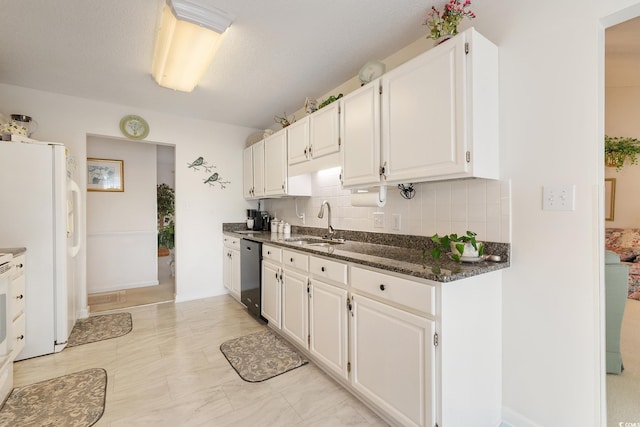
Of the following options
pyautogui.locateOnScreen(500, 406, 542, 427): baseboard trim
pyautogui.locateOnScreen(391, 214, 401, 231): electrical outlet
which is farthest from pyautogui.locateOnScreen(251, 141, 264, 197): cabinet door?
pyautogui.locateOnScreen(500, 406, 542, 427): baseboard trim

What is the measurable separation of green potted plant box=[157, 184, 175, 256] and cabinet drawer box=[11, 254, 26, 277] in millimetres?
2986

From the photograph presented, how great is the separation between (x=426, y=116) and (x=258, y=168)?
8.28 ft

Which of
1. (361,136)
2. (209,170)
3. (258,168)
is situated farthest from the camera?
(209,170)

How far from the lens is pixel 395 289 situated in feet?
4.79

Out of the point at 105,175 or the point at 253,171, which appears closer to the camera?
the point at 253,171

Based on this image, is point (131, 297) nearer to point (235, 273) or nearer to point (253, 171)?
point (235, 273)

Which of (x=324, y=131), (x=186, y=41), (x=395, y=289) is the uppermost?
(x=186, y=41)

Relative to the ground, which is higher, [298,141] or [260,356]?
[298,141]

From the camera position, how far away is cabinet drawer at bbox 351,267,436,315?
131cm

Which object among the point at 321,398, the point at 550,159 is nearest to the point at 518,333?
the point at 550,159

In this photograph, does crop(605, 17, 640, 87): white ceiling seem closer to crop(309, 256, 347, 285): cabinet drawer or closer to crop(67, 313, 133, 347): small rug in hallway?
crop(309, 256, 347, 285): cabinet drawer

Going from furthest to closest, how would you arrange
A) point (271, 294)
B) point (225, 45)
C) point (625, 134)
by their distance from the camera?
point (625, 134)
point (271, 294)
point (225, 45)

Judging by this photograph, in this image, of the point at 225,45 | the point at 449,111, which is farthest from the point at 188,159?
the point at 449,111

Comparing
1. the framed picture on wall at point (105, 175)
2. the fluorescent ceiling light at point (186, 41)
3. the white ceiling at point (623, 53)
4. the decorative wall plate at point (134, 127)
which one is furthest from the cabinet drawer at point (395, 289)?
the framed picture on wall at point (105, 175)
